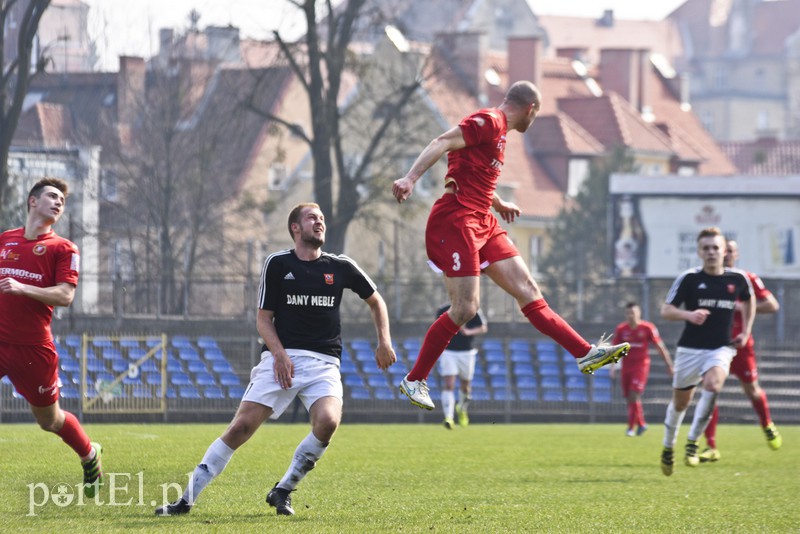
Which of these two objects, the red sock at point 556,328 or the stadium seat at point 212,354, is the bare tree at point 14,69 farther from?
the red sock at point 556,328

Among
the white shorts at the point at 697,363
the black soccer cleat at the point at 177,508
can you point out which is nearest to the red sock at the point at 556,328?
the black soccer cleat at the point at 177,508

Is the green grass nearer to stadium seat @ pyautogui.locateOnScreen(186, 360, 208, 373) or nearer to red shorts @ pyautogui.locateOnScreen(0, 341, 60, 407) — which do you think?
red shorts @ pyautogui.locateOnScreen(0, 341, 60, 407)

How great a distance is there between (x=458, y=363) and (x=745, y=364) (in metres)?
9.59

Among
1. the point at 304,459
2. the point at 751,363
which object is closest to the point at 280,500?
the point at 304,459

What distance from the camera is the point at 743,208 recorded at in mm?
46219

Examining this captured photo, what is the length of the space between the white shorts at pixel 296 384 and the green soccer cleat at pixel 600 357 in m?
1.74

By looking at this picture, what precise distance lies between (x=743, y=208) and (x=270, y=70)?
16.5 metres

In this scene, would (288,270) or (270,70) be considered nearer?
(288,270)

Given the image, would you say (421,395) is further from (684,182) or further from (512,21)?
(512,21)

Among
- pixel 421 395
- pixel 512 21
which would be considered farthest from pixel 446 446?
pixel 512 21

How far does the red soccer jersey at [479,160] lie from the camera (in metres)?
10.6

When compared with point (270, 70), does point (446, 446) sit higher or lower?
lower

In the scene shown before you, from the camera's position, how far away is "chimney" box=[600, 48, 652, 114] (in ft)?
261

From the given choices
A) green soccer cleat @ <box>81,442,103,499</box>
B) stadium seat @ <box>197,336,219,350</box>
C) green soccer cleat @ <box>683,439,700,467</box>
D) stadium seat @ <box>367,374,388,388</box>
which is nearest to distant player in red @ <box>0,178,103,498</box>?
green soccer cleat @ <box>81,442,103,499</box>
